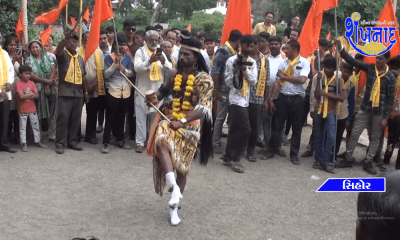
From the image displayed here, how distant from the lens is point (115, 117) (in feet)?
27.9

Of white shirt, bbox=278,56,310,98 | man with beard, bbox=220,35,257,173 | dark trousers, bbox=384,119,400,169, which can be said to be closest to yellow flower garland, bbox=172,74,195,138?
man with beard, bbox=220,35,257,173

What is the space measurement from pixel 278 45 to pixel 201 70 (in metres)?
3.21

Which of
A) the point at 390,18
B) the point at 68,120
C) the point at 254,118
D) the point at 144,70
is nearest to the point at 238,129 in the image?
the point at 254,118

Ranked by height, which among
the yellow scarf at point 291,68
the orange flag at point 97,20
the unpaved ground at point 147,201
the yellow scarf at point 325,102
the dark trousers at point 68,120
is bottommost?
the unpaved ground at point 147,201

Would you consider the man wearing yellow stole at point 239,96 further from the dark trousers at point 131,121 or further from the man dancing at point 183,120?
the dark trousers at point 131,121

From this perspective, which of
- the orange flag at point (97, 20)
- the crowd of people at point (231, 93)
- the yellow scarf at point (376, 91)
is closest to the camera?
the orange flag at point (97, 20)

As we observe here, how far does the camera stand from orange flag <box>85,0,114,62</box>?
23.6 feet

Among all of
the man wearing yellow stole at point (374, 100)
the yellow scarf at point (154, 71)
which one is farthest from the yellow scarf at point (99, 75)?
the man wearing yellow stole at point (374, 100)

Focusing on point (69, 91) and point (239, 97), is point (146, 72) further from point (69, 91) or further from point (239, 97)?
point (239, 97)

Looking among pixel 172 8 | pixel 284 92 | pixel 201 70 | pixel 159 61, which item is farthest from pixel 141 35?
pixel 172 8

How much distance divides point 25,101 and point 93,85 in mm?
1095

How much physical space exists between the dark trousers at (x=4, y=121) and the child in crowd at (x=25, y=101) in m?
0.21

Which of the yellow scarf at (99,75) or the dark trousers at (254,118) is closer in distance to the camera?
the dark trousers at (254,118)

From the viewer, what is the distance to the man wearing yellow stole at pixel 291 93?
7902 millimetres
